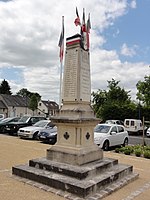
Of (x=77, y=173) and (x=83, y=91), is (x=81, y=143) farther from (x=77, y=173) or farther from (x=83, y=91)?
(x=83, y=91)

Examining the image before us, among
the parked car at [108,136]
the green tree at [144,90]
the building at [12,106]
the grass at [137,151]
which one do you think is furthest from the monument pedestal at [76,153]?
the building at [12,106]

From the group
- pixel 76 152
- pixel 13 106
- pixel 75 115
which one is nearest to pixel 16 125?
pixel 75 115

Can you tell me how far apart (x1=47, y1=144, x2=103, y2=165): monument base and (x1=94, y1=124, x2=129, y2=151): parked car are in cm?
573

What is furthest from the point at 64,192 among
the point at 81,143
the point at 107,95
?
the point at 107,95

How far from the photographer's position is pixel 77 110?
278 inches

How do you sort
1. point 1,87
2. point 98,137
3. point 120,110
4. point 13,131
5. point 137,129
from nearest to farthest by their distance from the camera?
point 98,137, point 13,131, point 137,129, point 120,110, point 1,87

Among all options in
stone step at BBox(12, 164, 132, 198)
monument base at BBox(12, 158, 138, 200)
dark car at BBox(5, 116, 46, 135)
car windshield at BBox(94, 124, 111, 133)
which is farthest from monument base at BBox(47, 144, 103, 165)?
dark car at BBox(5, 116, 46, 135)

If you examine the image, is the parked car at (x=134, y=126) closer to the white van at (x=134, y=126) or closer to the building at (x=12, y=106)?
the white van at (x=134, y=126)

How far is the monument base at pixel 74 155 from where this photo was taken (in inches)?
265

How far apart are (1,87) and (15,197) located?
8182 centimetres

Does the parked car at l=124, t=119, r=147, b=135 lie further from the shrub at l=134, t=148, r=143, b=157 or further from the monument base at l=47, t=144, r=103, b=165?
the monument base at l=47, t=144, r=103, b=165

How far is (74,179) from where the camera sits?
238 inches

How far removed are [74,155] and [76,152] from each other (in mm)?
111

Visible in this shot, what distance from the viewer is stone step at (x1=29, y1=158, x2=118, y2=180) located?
6.15 meters
